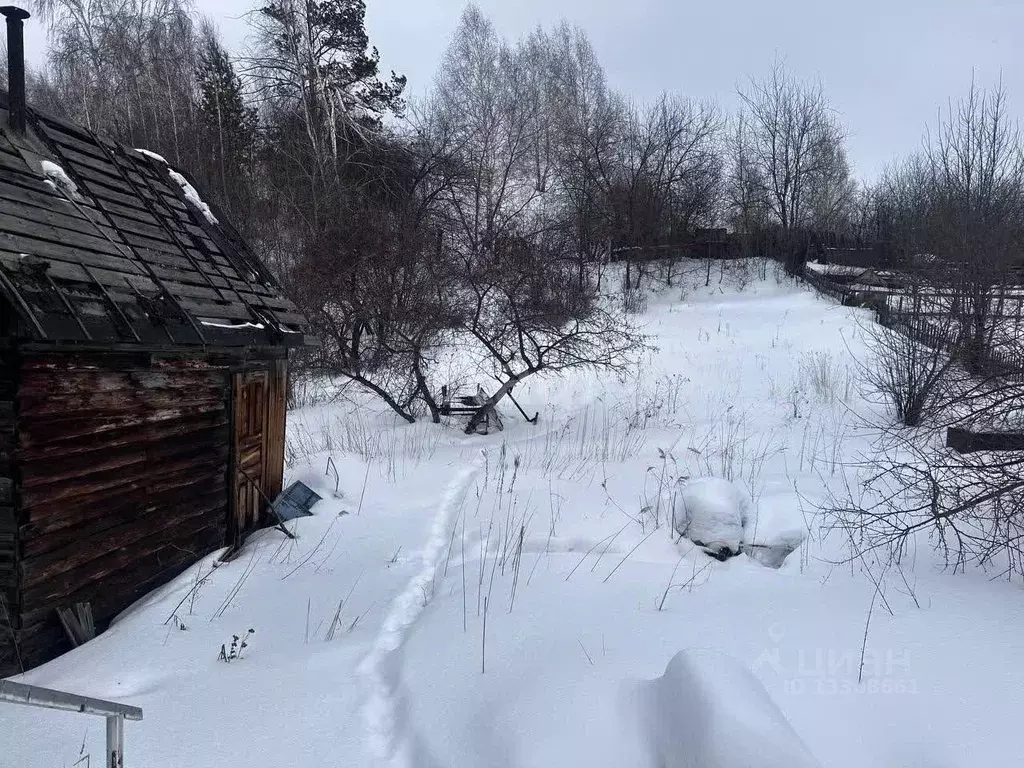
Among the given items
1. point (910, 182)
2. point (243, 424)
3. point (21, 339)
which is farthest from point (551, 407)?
point (910, 182)

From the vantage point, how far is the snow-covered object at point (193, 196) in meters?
7.32

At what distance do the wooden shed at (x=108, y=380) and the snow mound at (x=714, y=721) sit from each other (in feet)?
12.9

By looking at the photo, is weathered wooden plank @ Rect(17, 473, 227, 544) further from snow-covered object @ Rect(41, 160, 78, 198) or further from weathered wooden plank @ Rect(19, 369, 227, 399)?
snow-covered object @ Rect(41, 160, 78, 198)

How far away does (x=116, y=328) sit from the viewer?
4340 mm

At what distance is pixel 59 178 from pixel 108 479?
251cm

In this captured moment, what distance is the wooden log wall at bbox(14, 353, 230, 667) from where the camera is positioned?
408cm

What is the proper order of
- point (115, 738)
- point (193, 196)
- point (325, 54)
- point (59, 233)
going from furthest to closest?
point (325, 54)
point (193, 196)
point (59, 233)
point (115, 738)

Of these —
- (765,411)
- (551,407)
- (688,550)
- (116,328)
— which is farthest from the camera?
(551,407)

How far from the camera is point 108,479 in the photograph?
4656 millimetres

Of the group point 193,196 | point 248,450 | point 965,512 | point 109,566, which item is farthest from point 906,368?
point 109,566

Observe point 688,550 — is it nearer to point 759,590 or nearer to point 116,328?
point 759,590

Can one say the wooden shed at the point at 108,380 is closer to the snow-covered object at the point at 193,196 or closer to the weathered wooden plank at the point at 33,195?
the weathered wooden plank at the point at 33,195

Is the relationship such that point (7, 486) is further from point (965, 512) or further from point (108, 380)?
point (965, 512)

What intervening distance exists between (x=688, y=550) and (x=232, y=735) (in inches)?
155
